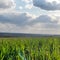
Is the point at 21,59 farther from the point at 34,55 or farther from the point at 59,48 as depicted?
the point at 59,48

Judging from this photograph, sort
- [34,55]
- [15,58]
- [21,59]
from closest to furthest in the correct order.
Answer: [21,59]
[15,58]
[34,55]

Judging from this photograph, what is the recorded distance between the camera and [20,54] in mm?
7934

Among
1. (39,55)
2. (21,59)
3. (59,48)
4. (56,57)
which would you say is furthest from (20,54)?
(59,48)

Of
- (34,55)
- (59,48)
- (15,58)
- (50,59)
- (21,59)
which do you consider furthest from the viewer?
(59,48)

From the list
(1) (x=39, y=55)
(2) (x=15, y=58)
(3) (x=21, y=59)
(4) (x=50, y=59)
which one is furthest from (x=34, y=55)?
(3) (x=21, y=59)

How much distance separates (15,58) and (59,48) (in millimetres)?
4303

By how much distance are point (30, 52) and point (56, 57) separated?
5.67ft

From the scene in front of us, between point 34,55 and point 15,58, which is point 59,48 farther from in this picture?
point 15,58

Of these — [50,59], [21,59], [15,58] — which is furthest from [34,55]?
[21,59]

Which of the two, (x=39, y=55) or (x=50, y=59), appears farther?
(x=39, y=55)

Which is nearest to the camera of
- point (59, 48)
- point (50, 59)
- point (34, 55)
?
point (50, 59)

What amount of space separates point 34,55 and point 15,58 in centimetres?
159

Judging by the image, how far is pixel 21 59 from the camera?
7668 millimetres

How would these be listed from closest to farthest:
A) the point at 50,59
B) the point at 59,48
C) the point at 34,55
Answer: the point at 50,59 < the point at 34,55 < the point at 59,48
